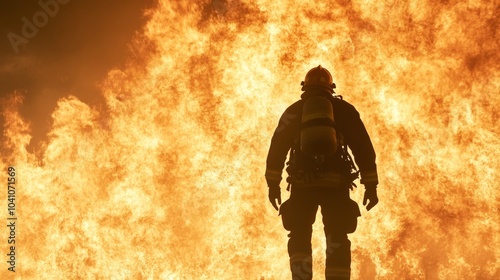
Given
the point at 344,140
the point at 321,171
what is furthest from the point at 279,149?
the point at 344,140

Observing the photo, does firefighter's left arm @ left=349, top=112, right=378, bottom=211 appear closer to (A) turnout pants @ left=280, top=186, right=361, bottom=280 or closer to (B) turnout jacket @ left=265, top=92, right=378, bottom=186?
(B) turnout jacket @ left=265, top=92, right=378, bottom=186

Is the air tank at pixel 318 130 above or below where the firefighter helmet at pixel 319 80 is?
below

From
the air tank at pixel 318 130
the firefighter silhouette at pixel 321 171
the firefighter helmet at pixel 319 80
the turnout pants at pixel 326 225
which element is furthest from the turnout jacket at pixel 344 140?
the air tank at pixel 318 130

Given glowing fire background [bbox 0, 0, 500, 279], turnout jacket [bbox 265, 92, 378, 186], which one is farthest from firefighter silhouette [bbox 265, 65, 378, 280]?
glowing fire background [bbox 0, 0, 500, 279]

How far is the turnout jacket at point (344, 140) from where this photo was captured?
6203 millimetres

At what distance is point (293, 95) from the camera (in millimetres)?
13852

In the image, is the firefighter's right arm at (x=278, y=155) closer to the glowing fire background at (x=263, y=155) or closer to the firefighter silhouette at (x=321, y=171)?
the firefighter silhouette at (x=321, y=171)

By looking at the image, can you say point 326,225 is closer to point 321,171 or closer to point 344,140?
point 321,171

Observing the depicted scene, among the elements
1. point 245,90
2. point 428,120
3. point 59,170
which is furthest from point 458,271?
point 59,170

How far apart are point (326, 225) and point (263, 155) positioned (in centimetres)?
761

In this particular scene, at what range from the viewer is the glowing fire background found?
13219mm

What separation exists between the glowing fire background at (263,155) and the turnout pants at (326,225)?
280 inches

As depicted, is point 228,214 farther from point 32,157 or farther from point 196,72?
point 32,157

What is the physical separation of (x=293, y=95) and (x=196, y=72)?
3.02 m
